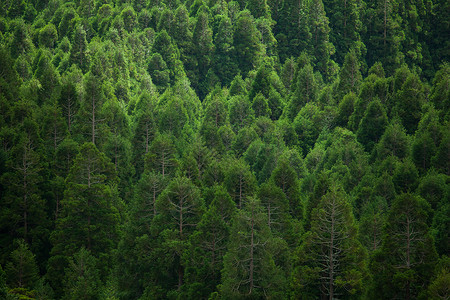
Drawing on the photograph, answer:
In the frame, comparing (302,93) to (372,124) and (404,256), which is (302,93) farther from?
(404,256)

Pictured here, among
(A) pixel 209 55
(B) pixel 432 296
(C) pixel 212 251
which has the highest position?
(B) pixel 432 296

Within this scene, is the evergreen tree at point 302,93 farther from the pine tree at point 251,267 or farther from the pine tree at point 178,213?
the pine tree at point 251,267

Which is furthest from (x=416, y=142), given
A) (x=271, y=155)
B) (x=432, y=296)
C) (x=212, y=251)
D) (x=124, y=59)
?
(x=124, y=59)

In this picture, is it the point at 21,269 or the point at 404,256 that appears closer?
the point at 404,256

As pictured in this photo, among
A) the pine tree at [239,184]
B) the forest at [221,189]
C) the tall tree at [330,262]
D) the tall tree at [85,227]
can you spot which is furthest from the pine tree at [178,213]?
the tall tree at [330,262]

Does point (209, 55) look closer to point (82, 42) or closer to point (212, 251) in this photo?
point (82, 42)

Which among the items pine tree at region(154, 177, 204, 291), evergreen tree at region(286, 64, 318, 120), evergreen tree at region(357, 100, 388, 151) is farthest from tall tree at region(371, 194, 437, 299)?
evergreen tree at region(286, 64, 318, 120)

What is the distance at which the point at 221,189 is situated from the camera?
72312mm

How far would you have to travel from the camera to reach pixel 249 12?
199750mm

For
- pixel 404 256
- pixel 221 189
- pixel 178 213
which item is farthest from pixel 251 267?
pixel 178 213

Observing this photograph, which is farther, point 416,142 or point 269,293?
point 416,142

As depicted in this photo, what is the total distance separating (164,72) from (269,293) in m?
123

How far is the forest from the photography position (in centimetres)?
5866

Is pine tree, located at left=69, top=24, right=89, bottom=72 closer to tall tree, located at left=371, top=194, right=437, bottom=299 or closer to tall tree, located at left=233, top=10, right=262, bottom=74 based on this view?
tall tree, located at left=233, top=10, right=262, bottom=74
